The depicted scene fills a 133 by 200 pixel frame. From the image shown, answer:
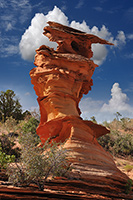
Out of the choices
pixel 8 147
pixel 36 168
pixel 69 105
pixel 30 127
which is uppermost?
pixel 30 127

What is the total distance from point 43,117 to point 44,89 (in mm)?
1547

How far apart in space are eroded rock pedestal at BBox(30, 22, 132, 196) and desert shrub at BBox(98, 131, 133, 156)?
1252 cm

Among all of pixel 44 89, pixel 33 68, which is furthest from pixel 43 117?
pixel 33 68

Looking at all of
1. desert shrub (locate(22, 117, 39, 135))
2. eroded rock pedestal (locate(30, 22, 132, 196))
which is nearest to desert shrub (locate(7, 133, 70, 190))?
eroded rock pedestal (locate(30, 22, 132, 196))

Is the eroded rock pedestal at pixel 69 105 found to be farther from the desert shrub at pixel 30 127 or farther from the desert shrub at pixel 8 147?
the desert shrub at pixel 30 127

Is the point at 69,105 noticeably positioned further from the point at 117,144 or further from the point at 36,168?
the point at 117,144

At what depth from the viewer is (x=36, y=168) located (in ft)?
19.7

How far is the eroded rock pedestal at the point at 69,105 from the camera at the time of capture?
25.1 feet

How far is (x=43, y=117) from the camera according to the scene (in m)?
10.2

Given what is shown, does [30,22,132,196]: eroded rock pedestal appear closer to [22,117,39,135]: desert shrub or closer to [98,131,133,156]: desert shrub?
[98,131,133,156]: desert shrub

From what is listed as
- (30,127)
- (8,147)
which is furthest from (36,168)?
(30,127)

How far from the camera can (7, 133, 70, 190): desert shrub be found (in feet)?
19.3

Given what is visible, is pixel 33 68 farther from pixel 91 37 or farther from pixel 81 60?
pixel 91 37

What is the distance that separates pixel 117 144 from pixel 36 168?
59.2 feet
